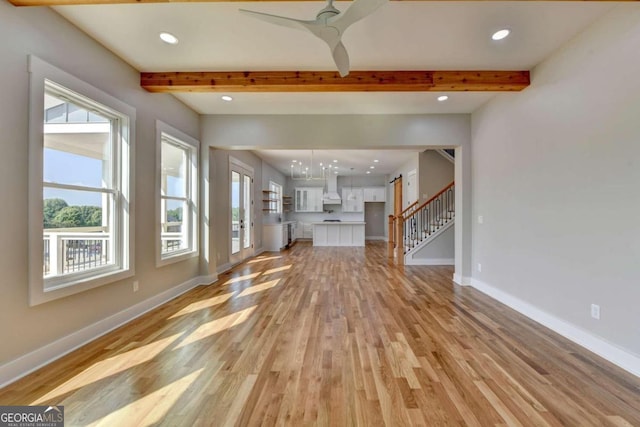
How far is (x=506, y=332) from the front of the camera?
278cm

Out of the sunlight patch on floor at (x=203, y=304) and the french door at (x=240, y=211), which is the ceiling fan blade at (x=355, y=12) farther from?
the french door at (x=240, y=211)

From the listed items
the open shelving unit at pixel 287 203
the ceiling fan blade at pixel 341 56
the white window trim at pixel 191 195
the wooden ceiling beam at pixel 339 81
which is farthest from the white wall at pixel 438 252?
the open shelving unit at pixel 287 203

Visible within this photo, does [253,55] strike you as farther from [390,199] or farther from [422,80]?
[390,199]

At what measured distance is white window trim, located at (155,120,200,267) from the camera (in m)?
3.59

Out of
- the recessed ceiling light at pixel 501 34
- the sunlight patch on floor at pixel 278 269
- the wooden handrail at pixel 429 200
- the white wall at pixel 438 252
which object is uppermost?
the recessed ceiling light at pixel 501 34

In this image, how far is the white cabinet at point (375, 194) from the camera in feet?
37.6

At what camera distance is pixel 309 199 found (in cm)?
1171

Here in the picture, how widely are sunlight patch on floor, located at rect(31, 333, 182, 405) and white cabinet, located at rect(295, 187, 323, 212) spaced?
923cm

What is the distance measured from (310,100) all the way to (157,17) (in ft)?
6.78

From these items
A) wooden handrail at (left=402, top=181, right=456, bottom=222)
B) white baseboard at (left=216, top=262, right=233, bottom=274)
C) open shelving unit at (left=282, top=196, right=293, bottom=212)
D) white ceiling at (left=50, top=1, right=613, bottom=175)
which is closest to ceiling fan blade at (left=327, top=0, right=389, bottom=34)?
white ceiling at (left=50, top=1, right=613, bottom=175)

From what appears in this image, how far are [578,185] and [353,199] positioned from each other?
29.6 ft

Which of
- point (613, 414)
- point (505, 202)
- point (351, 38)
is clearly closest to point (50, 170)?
point (351, 38)

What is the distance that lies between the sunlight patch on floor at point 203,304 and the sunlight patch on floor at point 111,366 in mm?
715

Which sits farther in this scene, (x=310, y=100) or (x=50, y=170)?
(x=310, y=100)
